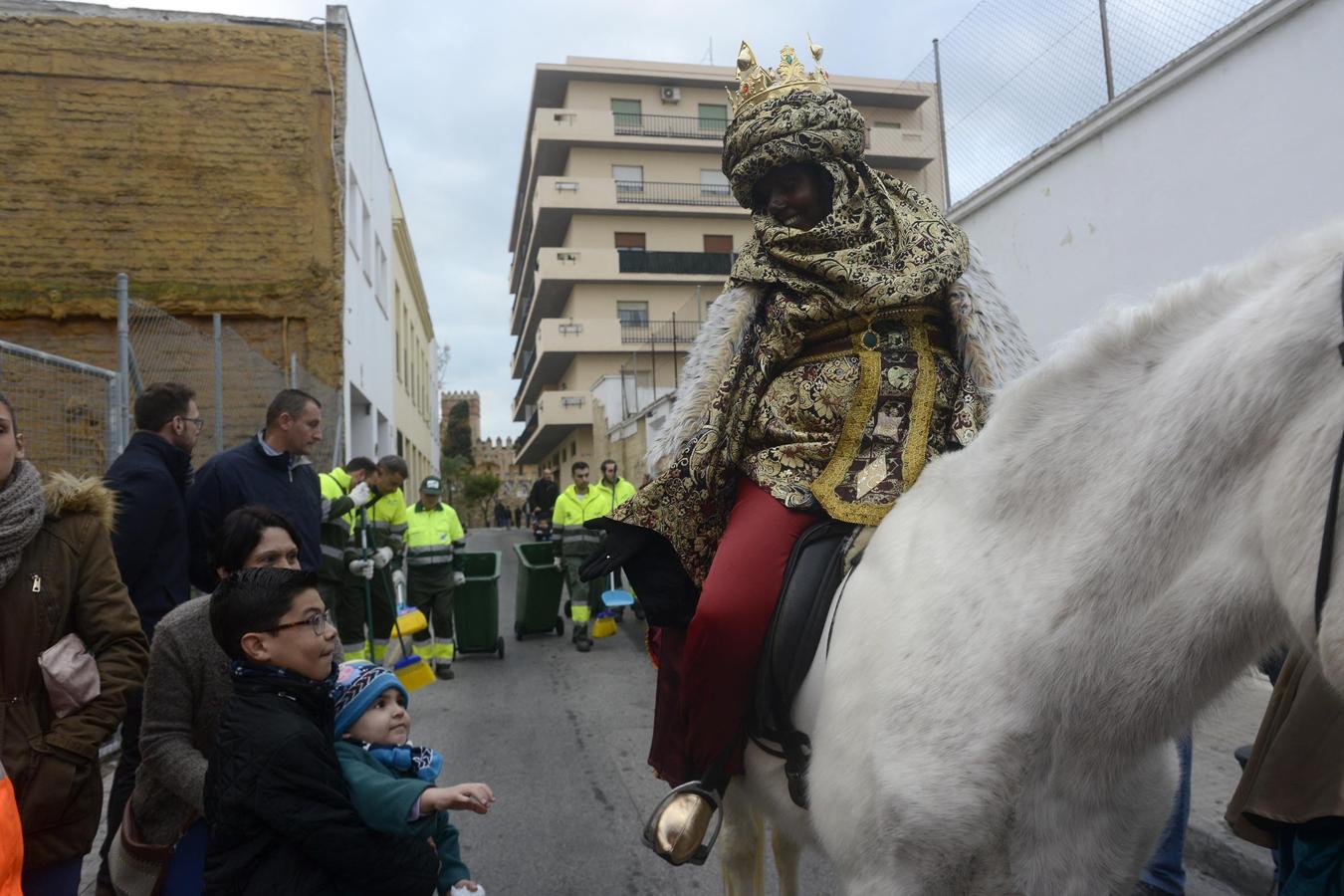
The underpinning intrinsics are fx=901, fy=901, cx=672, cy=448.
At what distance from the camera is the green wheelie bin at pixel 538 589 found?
35.4 ft

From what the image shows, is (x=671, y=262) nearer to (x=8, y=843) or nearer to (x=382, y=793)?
(x=382, y=793)

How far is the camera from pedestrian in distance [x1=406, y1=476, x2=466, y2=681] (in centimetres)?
910

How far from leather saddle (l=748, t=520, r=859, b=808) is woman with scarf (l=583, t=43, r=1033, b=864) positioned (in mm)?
43

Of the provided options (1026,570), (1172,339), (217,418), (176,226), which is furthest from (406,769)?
(176,226)

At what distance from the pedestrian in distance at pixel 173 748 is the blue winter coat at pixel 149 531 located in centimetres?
120

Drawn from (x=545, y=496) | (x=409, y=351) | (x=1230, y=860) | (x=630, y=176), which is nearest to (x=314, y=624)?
(x=1230, y=860)

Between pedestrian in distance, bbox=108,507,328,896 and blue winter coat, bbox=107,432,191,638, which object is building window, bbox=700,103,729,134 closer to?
blue winter coat, bbox=107,432,191,638

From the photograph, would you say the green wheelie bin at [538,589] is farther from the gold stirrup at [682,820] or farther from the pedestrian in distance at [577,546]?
the gold stirrup at [682,820]

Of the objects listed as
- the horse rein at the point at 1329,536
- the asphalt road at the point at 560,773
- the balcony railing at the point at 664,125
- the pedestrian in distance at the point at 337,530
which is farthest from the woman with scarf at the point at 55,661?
the balcony railing at the point at 664,125

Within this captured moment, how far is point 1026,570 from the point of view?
5.46 ft

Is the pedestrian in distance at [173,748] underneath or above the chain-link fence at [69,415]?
underneath

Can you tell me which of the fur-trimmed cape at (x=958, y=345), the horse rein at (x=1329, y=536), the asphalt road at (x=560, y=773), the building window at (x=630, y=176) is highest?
the building window at (x=630, y=176)

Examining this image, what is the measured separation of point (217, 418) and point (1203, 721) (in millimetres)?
8874

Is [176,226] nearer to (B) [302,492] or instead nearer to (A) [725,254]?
(B) [302,492]
